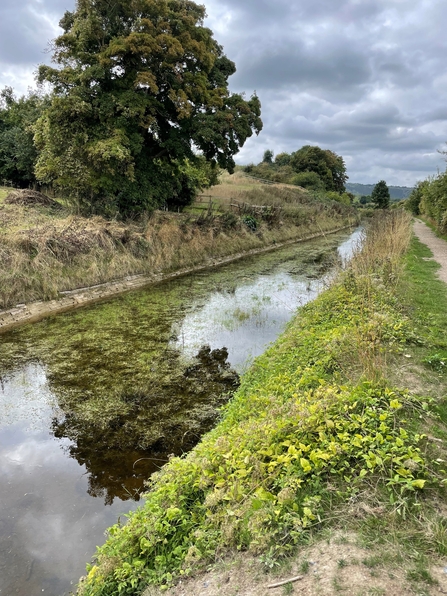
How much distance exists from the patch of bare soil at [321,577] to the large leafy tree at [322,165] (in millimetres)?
61526

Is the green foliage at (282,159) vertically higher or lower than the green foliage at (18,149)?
higher

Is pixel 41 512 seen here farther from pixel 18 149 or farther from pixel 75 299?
pixel 18 149

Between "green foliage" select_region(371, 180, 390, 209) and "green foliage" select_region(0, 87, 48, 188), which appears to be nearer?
"green foliage" select_region(0, 87, 48, 188)

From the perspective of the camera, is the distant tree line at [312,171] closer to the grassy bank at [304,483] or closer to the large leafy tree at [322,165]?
the large leafy tree at [322,165]

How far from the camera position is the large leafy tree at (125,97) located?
1461cm

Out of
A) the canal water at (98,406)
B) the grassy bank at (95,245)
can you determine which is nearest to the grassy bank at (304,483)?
the canal water at (98,406)

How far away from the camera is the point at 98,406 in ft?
20.0

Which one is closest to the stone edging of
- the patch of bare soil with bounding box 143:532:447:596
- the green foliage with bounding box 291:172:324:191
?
the patch of bare soil with bounding box 143:532:447:596

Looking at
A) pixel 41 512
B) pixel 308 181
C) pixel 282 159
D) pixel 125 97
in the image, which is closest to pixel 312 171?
pixel 308 181

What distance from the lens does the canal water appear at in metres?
3.83

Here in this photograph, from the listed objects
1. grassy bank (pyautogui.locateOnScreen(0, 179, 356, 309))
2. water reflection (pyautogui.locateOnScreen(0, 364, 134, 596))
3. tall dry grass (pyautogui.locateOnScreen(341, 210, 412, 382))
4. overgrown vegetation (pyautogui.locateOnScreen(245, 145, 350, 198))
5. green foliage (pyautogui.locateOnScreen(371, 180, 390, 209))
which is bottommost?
water reflection (pyautogui.locateOnScreen(0, 364, 134, 596))

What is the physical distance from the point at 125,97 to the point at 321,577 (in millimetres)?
16173

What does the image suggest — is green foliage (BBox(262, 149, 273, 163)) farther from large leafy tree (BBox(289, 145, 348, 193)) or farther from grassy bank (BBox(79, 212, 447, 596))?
grassy bank (BBox(79, 212, 447, 596))

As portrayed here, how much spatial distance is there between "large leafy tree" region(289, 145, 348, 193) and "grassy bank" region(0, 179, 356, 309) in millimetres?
43214
